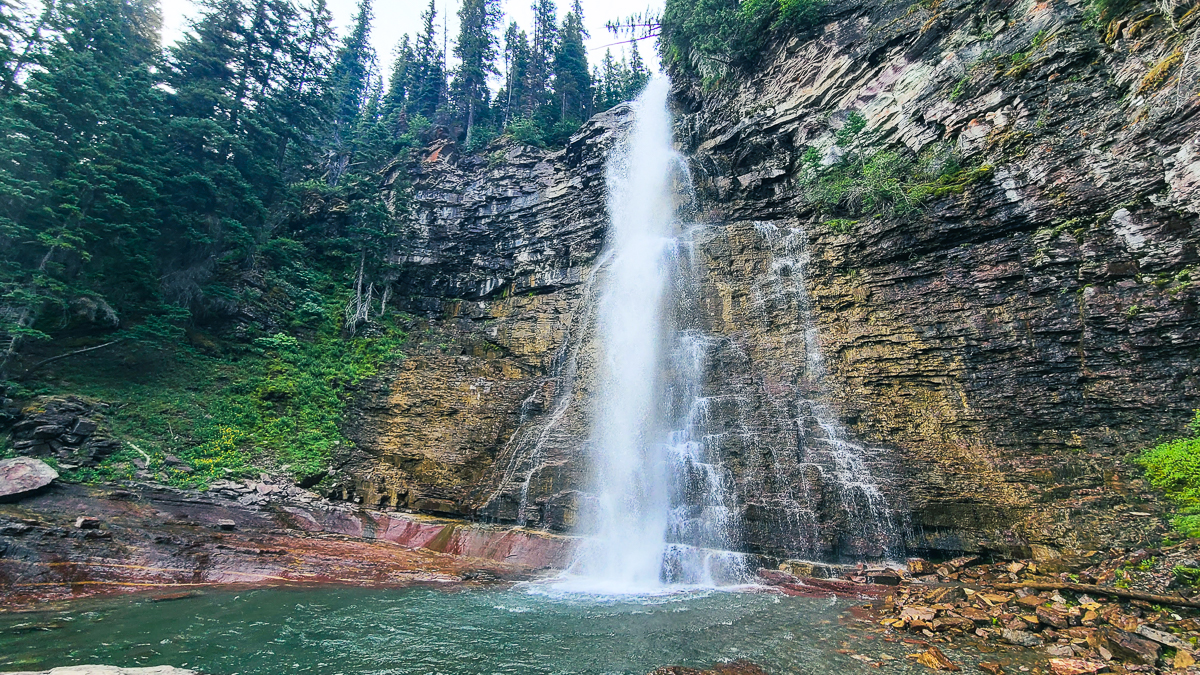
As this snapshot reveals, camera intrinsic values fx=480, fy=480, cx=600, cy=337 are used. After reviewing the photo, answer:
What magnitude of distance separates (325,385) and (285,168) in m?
12.0

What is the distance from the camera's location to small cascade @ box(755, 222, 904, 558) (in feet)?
37.0

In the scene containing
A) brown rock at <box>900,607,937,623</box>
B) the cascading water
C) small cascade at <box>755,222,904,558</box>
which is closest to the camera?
brown rock at <box>900,607,937,623</box>

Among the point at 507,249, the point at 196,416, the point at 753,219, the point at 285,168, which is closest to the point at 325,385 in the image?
the point at 196,416

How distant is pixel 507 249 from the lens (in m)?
23.7

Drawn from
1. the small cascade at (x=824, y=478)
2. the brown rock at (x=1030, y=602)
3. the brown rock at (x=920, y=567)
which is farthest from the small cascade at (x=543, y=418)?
the brown rock at (x=1030, y=602)

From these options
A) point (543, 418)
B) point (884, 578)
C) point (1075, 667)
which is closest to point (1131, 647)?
point (1075, 667)

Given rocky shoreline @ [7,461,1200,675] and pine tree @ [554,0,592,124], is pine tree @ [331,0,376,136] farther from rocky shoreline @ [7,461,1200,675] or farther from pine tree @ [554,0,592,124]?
rocky shoreline @ [7,461,1200,675]

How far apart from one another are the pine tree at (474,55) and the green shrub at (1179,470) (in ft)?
108

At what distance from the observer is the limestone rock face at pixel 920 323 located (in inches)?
407

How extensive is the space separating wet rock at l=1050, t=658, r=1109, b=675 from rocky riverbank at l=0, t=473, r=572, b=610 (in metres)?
9.36

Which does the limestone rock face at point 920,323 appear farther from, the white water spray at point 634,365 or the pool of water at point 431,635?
the pool of water at point 431,635

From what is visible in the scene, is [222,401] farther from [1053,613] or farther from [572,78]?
[572,78]

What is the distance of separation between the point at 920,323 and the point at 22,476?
21501 millimetres

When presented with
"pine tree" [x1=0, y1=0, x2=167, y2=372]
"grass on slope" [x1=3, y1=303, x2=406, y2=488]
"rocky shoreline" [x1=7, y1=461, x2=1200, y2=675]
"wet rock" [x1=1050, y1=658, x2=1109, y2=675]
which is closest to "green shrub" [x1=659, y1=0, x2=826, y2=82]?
"grass on slope" [x1=3, y1=303, x2=406, y2=488]
